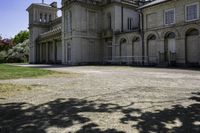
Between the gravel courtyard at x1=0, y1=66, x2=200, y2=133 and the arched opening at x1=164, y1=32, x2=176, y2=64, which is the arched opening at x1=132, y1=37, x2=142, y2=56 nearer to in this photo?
the arched opening at x1=164, y1=32, x2=176, y2=64

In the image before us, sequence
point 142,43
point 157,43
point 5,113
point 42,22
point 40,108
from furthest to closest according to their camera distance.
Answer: point 42,22 → point 142,43 → point 157,43 → point 40,108 → point 5,113

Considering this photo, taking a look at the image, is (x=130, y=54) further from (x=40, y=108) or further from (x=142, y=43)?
(x=40, y=108)

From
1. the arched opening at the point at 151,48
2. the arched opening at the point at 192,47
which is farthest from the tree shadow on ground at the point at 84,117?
the arched opening at the point at 151,48

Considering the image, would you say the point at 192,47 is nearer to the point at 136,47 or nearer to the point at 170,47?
the point at 170,47

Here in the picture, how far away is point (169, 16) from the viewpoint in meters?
27.6

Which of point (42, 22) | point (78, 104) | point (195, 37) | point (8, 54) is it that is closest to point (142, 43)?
point (195, 37)

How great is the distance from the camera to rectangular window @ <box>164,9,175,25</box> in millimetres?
27131

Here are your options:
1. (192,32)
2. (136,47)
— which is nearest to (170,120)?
(192,32)

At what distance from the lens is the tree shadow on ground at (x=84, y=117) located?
169 inches

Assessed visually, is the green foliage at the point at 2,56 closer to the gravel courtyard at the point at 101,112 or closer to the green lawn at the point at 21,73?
the green lawn at the point at 21,73

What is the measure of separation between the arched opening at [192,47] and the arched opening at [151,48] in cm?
420

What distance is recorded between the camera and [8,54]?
194 feet

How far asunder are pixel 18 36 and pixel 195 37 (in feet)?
232

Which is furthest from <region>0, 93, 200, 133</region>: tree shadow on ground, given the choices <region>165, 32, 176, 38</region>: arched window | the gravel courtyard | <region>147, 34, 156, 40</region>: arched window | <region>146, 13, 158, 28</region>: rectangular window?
<region>146, 13, 158, 28</region>: rectangular window
